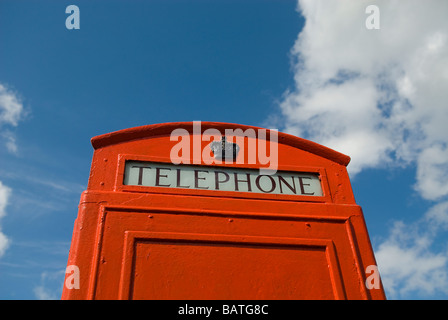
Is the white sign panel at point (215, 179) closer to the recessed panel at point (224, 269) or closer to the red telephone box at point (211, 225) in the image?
the red telephone box at point (211, 225)

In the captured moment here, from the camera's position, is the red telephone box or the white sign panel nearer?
the red telephone box

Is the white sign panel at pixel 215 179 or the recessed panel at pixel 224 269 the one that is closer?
the recessed panel at pixel 224 269

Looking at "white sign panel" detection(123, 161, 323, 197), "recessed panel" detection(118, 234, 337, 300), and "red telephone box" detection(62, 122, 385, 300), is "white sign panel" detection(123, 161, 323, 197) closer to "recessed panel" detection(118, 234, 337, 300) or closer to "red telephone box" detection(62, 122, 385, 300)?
"red telephone box" detection(62, 122, 385, 300)

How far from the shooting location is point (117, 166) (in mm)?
2574

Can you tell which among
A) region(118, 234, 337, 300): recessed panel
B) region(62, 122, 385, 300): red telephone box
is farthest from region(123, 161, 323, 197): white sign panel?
region(118, 234, 337, 300): recessed panel

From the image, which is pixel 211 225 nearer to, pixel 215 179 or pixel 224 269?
pixel 224 269

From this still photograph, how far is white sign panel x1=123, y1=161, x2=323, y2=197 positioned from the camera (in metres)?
2.54

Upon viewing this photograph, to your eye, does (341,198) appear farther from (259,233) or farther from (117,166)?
(117,166)

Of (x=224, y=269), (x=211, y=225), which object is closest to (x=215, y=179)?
(x=211, y=225)

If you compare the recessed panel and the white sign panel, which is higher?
the white sign panel

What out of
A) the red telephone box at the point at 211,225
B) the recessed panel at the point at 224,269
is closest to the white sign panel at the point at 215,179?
the red telephone box at the point at 211,225

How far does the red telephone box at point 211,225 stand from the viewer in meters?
2.09

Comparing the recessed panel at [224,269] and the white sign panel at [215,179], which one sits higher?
the white sign panel at [215,179]
